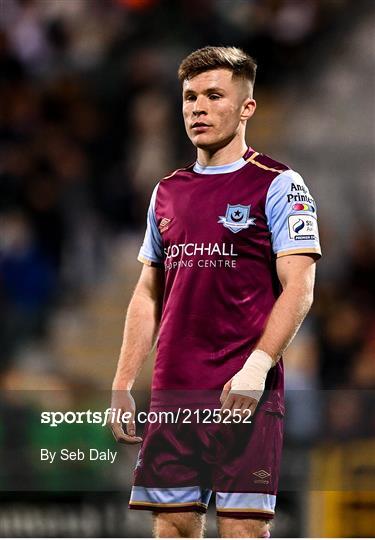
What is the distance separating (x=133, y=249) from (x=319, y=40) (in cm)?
263

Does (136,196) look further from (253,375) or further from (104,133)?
(253,375)

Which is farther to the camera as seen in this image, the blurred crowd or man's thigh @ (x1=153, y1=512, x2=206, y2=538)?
the blurred crowd

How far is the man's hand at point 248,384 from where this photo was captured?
11.9 ft

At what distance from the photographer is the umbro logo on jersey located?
12.7 ft

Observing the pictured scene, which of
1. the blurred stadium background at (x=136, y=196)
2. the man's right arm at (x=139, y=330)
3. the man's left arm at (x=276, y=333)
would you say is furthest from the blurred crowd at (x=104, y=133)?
the man's left arm at (x=276, y=333)

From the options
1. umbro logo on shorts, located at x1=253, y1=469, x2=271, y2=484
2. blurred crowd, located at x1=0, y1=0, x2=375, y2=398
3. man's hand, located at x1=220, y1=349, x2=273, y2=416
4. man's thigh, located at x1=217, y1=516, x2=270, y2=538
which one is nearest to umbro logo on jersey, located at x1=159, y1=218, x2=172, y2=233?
man's hand, located at x1=220, y1=349, x2=273, y2=416

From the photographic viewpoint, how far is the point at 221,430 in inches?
146

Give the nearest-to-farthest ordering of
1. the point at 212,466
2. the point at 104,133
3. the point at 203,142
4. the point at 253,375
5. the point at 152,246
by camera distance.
Answer: the point at 253,375
the point at 212,466
the point at 203,142
the point at 152,246
the point at 104,133

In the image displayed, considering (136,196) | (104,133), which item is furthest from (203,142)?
(104,133)

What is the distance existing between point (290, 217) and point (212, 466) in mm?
862

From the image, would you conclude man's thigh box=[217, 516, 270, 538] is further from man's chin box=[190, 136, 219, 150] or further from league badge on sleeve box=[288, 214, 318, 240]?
man's chin box=[190, 136, 219, 150]

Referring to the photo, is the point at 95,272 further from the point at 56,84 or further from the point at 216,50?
the point at 216,50

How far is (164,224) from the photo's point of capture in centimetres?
389

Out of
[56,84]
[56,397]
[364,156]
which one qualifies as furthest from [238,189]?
[56,84]
